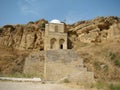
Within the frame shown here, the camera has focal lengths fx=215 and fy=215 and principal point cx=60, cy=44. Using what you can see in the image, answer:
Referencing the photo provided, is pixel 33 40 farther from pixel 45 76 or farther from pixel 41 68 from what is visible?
pixel 45 76

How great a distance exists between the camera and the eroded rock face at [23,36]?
33375 mm

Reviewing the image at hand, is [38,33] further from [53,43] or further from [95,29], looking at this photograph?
[95,29]

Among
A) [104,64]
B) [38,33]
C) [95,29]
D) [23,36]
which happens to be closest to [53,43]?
[38,33]

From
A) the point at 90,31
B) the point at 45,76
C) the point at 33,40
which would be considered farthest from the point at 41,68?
the point at 90,31

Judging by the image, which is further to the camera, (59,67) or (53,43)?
(53,43)

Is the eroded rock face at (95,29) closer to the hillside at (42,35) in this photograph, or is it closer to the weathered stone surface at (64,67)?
the hillside at (42,35)

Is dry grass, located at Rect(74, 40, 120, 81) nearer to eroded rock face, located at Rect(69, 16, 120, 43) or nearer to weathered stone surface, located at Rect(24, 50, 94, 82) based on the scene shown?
→ weathered stone surface, located at Rect(24, 50, 94, 82)

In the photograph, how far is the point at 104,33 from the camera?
110ft

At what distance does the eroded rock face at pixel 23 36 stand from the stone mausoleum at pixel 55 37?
3.58 metres

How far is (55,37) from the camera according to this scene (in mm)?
29984

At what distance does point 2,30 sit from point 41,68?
15.3m

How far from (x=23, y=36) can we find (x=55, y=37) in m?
6.27

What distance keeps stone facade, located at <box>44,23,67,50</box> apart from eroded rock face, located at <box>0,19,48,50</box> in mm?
3578

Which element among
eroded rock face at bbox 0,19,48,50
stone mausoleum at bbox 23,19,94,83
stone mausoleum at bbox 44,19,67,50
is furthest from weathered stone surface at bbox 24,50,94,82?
eroded rock face at bbox 0,19,48,50
